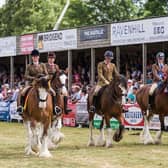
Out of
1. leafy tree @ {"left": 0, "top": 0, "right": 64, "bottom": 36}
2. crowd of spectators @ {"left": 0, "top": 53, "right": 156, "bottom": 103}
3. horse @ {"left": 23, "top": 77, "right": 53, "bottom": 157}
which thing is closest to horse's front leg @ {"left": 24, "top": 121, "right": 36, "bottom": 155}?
horse @ {"left": 23, "top": 77, "right": 53, "bottom": 157}

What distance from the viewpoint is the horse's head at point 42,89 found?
44.3ft

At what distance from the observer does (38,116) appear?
547 inches

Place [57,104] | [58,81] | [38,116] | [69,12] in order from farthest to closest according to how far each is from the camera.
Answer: [69,12]
[57,104]
[58,81]
[38,116]

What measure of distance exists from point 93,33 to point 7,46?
27.4ft

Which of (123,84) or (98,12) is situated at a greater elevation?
(98,12)

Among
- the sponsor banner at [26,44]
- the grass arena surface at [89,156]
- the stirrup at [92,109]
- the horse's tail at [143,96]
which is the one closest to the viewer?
the grass arena surface at [89,156]

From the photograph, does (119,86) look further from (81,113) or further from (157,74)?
(81,113)

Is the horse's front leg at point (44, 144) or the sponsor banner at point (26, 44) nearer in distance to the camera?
the horse's front leg at point (44, 144)

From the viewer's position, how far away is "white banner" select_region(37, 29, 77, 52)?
2872 cm

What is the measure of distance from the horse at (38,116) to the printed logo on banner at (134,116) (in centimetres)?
873

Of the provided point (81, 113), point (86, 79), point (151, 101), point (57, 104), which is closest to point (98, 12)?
point (86, 79)

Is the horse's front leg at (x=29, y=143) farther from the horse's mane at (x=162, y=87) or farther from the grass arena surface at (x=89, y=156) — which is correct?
the horse's mane at (x=162, y=87)

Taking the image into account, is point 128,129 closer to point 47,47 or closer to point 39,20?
point 47,47

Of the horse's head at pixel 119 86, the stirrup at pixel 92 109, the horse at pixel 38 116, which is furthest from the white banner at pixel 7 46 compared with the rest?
the horse at pixel 38 116
